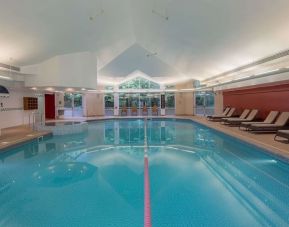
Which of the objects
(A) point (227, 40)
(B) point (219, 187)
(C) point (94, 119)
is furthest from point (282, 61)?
(C) point (94, 119)

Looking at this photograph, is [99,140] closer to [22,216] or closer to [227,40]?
[227,40]

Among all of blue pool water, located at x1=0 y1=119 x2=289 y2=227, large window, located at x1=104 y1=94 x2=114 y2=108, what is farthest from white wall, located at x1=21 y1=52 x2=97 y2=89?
large window, located at x1=104 y1=94 x2=114 y2=108

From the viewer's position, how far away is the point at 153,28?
33.0 feet

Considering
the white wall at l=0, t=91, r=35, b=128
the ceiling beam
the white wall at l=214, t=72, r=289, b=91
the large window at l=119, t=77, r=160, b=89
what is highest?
the large window at l=119, t=77, r=160, b=89

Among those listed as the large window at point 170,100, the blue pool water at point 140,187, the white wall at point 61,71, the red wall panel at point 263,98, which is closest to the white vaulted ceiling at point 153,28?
the white wall at point 61,71

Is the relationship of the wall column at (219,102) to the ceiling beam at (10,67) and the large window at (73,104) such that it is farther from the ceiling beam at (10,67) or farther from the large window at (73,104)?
the ceiling beam at (10,67)

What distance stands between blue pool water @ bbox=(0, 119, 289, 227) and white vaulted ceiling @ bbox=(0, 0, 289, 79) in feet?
10.2

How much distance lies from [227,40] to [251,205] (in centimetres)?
573

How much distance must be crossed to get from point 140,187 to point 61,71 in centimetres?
789

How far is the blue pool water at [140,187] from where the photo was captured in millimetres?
3609

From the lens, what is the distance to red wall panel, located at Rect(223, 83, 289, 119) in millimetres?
10047

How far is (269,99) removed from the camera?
36.3 feet

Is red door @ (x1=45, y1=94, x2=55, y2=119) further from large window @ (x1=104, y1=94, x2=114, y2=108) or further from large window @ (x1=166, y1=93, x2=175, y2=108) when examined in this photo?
large window @ (x1=166, y1=93, x2=175, y2=108)

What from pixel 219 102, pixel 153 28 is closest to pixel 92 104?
pixel 219 102
